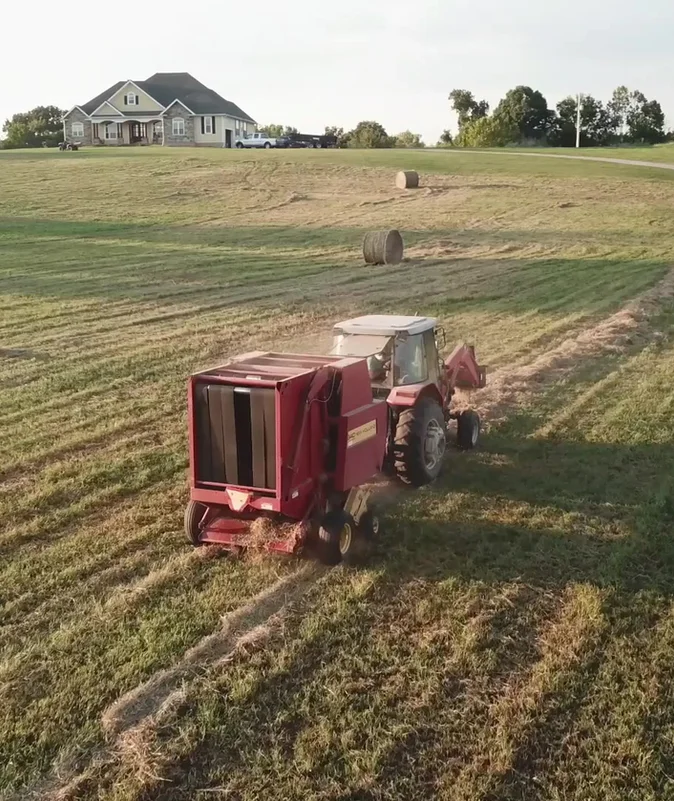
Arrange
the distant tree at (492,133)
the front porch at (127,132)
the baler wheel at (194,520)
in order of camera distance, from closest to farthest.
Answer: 1. the baler wheel at (194,520)
2. the front porch at (127,132)
3. the distant tree at (492,133)

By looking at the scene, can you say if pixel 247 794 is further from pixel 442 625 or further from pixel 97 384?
pixel 97 384

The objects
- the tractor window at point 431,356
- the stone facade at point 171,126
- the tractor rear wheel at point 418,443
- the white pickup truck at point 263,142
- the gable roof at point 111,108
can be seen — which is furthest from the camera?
the gable roof at point 111,108

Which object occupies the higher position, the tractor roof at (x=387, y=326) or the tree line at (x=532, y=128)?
the tree line at (x=532, y=128)

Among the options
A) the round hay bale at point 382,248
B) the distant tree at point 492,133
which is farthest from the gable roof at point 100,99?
the round hay bale at point 382,248

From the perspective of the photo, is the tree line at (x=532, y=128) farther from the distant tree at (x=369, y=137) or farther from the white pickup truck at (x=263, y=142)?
the white pickup truck at (x=263, y=142)

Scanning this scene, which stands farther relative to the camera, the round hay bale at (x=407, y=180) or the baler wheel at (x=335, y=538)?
the round hay bale at (x=407, y=180)

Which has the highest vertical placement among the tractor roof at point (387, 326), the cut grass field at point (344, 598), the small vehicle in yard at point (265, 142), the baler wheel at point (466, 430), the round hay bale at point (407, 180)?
the small vehicle in yard at point (265, 142)

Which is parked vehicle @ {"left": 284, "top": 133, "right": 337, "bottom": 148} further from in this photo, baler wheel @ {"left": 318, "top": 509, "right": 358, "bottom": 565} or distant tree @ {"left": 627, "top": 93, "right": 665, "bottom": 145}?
baler wheel @ {"left": 318, "top": 509, "right": 358, "bottom": 565}
